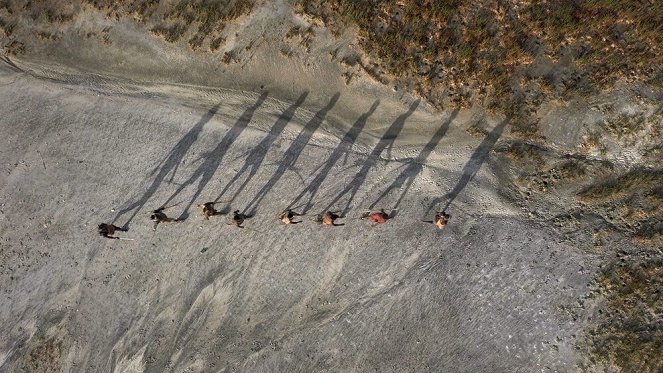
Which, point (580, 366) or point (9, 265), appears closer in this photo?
point (580, 366)

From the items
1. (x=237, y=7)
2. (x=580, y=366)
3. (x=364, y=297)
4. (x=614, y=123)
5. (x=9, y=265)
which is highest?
(x=614, y=123)

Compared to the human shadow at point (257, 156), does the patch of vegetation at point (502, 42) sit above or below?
above

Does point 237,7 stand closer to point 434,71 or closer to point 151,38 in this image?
point 151,38

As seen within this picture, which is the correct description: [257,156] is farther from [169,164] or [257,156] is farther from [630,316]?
[630,316]

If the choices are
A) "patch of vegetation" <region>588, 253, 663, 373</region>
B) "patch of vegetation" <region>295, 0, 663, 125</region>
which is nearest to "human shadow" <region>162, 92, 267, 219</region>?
"patch of vegetation" <region>295, 0, 663, 125</region>

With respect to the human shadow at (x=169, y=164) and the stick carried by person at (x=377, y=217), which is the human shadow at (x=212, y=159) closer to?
the human shadow at (x=169, y=164)

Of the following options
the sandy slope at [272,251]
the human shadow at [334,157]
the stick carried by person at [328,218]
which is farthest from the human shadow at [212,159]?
the stick carried by person at [328,218]

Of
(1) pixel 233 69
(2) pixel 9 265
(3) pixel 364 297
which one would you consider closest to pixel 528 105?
(3) pixel 364 297
